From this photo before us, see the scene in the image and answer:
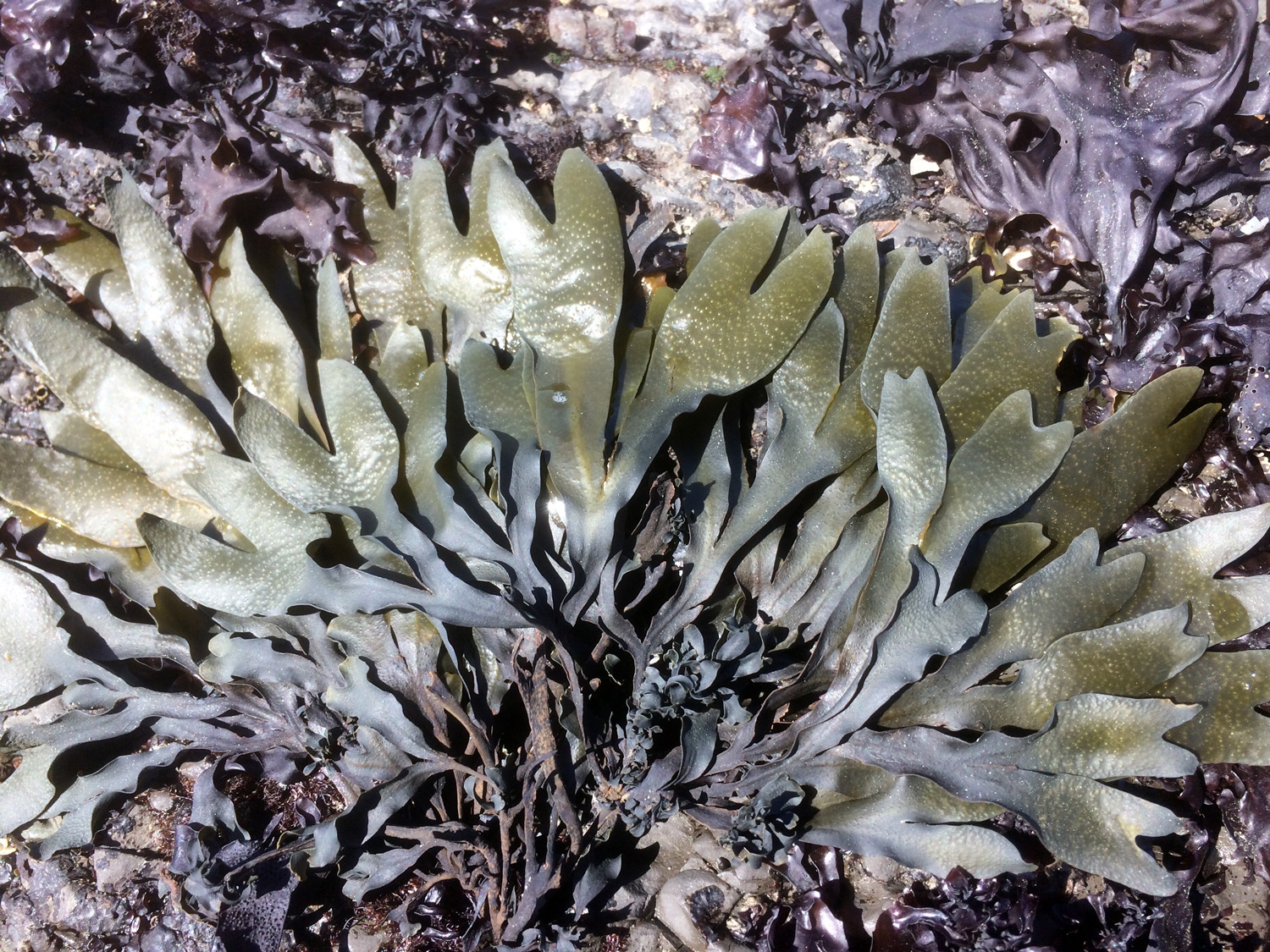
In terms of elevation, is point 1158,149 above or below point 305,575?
above

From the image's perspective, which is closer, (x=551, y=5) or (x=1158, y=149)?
(x=1158, y=149)

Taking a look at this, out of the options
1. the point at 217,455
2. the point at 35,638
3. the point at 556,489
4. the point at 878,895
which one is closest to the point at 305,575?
the point at 217,455

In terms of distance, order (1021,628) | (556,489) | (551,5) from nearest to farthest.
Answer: (1021,628) < (556,489) < (551,5)

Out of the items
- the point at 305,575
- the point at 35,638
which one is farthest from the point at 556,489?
the point at 35,638

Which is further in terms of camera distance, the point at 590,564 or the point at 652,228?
the point at 652,228

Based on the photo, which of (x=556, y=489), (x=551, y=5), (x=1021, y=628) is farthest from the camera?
(x=551, y=5)

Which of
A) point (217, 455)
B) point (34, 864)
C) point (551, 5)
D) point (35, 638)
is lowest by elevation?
point (34, 864)

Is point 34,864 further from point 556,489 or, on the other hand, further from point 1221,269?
point 1221,269

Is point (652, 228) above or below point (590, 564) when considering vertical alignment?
above
